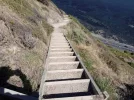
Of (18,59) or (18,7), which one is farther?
(18,7)

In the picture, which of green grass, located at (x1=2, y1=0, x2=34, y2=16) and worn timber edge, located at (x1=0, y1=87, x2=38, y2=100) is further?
green grass, located at (x1=2, y1=0, x2=34, y2=16)

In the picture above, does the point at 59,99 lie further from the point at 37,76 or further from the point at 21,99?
the point at 37,76

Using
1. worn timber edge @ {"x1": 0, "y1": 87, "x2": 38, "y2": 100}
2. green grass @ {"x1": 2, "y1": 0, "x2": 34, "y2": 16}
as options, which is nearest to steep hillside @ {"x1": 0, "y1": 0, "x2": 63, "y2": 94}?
worn timber edge @ {"x1": 0, "y1": 87, "x2": 38, "y2": 100}

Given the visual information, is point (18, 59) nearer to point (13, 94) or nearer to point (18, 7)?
point (13, 94)

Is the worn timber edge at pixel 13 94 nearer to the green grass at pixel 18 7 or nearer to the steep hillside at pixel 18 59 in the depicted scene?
the steep hillside at pixel 18 59

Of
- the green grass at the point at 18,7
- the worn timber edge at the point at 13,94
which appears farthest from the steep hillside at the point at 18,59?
the green grass at the point at 18,7

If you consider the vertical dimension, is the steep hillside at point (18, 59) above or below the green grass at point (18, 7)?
below

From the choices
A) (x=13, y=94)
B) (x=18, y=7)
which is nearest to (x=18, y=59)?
(x=13, y=94)

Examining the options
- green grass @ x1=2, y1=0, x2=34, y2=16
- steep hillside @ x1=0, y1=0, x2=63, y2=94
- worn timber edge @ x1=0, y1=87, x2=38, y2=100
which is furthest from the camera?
green grass @ x1=2, y1=0, x2=34, y2=16

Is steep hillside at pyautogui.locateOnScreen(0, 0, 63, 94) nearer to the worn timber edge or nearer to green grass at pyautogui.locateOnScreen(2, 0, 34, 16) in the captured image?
the worn timber edge

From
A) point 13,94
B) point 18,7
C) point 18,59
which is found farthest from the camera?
point 18,7

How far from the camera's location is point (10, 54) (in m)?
10.6

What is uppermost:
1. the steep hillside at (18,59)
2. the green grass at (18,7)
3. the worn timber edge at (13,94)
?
the green grass at (18,7)

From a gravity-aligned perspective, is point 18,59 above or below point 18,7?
below
